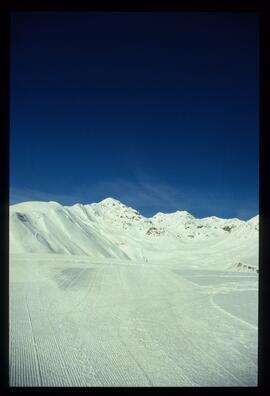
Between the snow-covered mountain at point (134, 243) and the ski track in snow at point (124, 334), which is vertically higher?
the snow-covered mountain at point (134, 243)

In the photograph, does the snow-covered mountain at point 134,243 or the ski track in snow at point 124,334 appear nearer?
the ski track in snow at point 124,334

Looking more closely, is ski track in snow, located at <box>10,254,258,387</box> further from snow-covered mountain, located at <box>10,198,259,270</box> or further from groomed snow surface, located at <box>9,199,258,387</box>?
snow-covered mountain, located at <box>10,198,259,270</box>

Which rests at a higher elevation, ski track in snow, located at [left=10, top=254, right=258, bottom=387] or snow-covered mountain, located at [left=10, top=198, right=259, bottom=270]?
snow-covered mountain, located at [left=10, top=198, right=259, bottom=270]

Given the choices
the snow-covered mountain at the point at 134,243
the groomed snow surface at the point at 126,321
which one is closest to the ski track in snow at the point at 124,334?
the groomed snow surface at the point at 126,321

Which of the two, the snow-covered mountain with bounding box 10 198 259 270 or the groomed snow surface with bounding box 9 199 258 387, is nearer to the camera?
the groomed snow surface with bounding box 9 199 258 387

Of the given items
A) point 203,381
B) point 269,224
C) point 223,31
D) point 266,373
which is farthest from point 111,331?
point 223,31

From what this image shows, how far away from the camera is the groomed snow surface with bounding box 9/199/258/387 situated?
1.71 m

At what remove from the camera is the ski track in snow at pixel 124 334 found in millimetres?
1688

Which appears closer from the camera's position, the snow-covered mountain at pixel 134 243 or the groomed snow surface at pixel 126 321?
the groomed snow surface at pixel 126 321

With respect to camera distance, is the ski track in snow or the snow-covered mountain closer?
the ski track in snow

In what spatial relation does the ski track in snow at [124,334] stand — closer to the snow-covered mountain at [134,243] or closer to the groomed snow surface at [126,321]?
the groomed snow surface at [126,321]

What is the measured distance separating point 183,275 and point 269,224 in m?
3.43

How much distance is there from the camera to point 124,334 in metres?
2.25

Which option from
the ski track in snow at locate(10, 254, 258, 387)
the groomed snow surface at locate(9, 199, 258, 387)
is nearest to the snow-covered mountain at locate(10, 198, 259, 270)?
the groomed snow surface at locate(9, 199, 258, 387)
